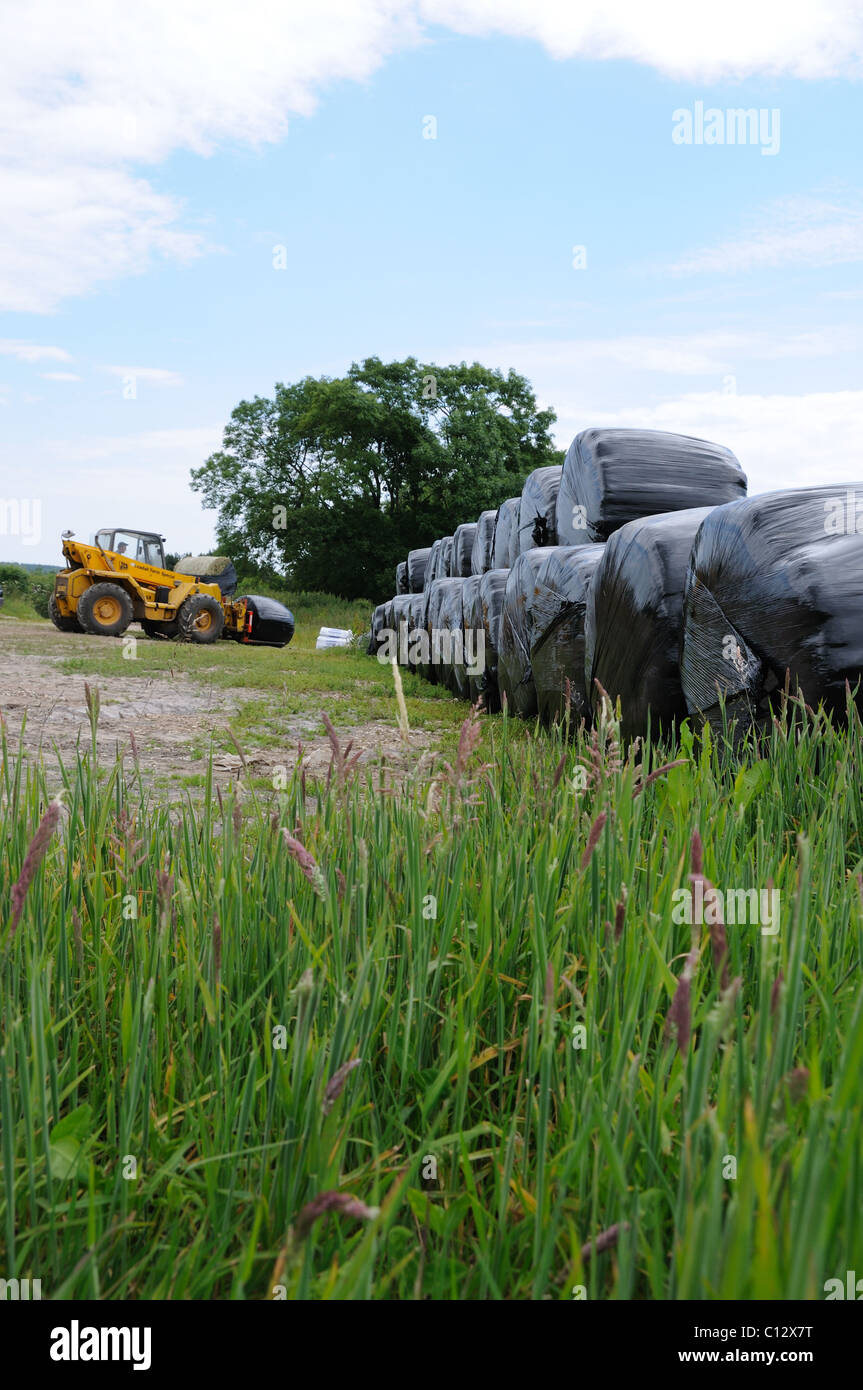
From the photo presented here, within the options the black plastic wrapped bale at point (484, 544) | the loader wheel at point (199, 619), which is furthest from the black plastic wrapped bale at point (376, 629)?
the black plastic wrapped bale at point (484, 544)

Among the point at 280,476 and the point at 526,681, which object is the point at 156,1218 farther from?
the point at 280,476

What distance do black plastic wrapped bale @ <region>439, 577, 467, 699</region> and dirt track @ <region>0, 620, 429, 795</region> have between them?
143 cm

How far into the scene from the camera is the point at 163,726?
5855 millimetres

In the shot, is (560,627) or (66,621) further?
(66,621)

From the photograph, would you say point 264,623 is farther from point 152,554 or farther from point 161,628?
point 152,554

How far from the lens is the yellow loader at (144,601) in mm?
15680

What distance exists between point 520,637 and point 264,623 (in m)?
12.4

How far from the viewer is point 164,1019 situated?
1.15 metres

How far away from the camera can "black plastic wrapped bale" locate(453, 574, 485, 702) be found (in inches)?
320

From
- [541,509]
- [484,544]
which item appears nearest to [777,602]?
[541,509]

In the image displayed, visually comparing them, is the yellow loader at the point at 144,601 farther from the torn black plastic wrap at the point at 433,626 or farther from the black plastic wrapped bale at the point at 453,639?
the black plastic wrapped bale at the point at 453,639

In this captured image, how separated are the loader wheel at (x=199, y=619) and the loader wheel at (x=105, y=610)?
37.2 inches

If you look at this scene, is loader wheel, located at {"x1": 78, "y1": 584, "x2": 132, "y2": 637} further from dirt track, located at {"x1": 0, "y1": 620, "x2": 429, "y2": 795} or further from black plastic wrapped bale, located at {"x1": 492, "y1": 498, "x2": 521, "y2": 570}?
black plastic wrapped bale, located at {"x1": 492, "y1": 498, "x2": 521, "y2": 570}

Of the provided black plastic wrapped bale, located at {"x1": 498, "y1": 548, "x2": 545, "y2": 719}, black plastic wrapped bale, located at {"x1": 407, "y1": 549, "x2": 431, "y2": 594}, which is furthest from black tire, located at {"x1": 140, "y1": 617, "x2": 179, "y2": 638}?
black plastic wrapped bale, located at {"x1": 498, "y1": 548, "x2": 545, "y2": 719}
